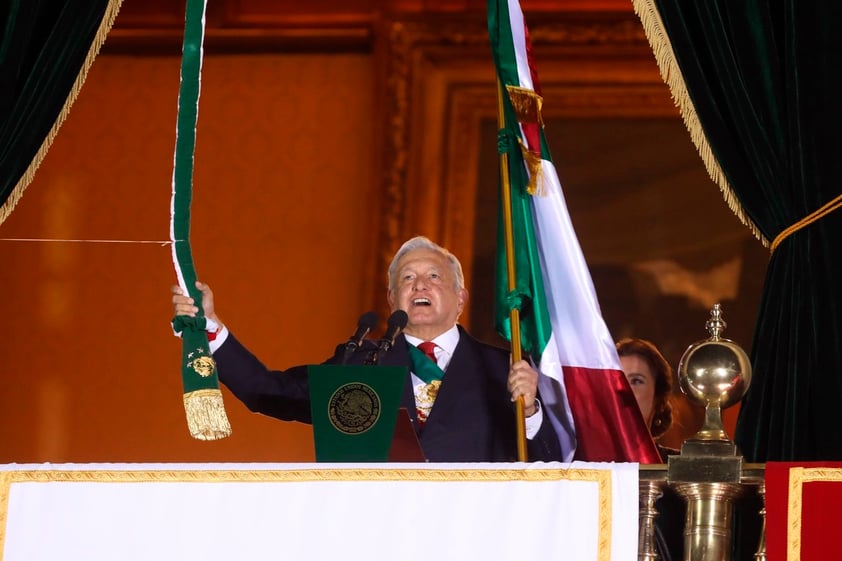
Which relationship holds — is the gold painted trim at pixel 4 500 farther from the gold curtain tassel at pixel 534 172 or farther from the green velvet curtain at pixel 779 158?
the green velvet curtain at pixel 779 158

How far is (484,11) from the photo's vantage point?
5.60m

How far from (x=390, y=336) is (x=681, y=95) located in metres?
0.98

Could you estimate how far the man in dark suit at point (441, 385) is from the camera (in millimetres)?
3635

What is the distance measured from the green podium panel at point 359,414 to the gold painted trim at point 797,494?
80cm

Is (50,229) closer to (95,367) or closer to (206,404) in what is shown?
(95,367)

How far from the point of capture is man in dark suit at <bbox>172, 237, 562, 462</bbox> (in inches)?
143

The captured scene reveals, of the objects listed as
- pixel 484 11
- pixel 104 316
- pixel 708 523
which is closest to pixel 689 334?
pixel 484 11

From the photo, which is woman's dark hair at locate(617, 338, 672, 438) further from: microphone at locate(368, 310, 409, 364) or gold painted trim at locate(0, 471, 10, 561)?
gold painted trim at locate(0, 471, 10, 561)

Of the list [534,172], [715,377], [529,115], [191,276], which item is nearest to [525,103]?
[529,115]

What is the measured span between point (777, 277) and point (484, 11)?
226 centimetres

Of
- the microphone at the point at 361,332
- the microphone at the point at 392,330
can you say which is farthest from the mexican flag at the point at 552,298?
the microphone at the point at 361,332

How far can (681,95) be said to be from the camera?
12.7ft

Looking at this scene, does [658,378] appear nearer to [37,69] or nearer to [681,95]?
[681,95]

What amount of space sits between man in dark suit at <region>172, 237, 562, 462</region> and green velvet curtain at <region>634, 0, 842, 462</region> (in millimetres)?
538
